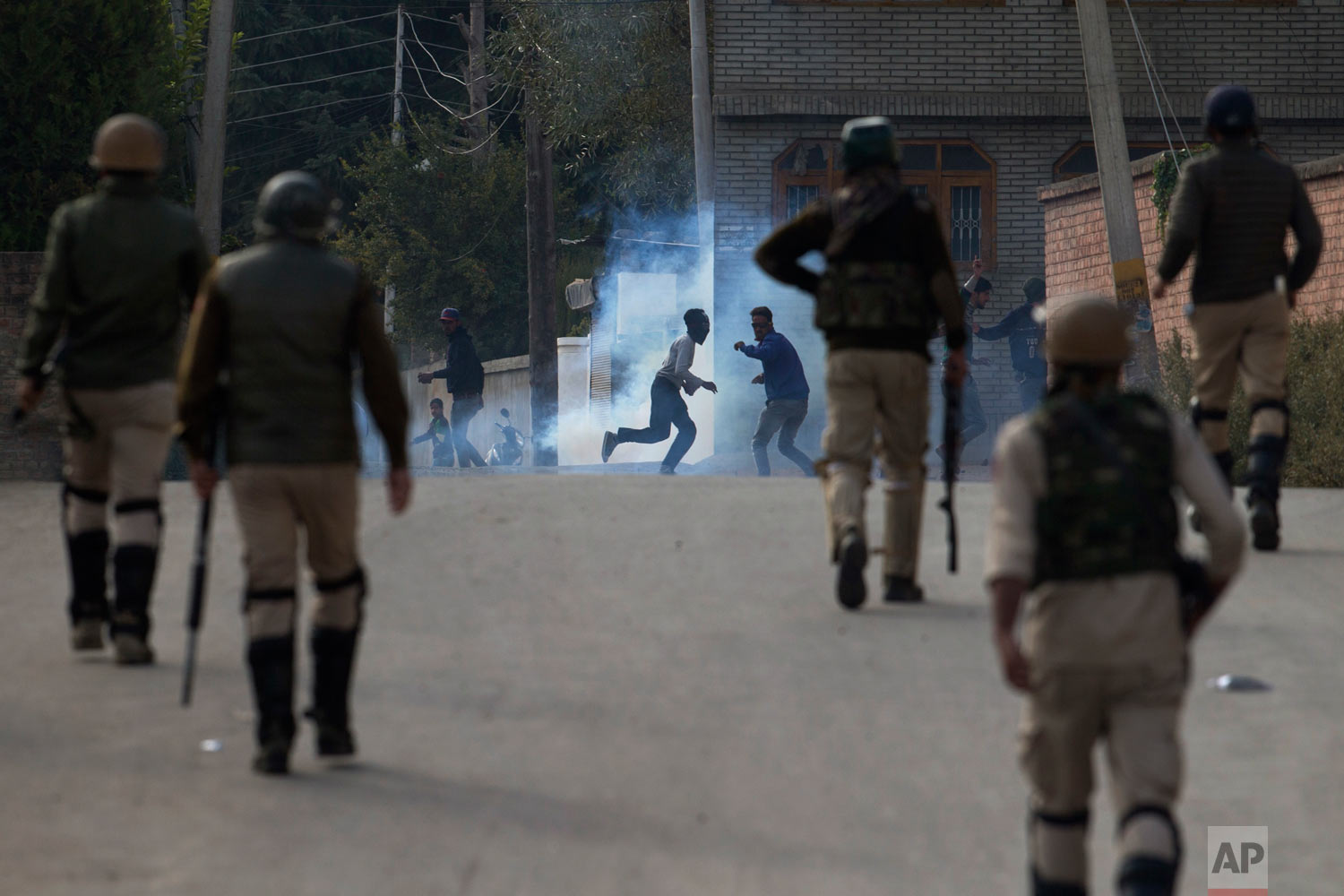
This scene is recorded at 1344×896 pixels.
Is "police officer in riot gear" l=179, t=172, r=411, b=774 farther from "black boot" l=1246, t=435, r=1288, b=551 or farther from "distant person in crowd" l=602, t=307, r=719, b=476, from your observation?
"distant person in crowd" l=602, t=307, r=719, b=476

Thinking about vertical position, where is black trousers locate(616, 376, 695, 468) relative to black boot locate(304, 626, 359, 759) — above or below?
above

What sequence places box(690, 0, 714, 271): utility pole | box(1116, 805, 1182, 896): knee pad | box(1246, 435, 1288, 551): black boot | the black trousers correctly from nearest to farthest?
1. box(1116, 805, 1182, 896): knee pad
2. box(1246, 435, 1288, 551): black boot
3. the black trousers
4. box(690, 0, 714, 271): utility pole

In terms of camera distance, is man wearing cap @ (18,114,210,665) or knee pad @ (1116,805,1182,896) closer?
knee pad @ (1116,805,1182,896)

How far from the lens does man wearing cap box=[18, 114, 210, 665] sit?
22.1ft

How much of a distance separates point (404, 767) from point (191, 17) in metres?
18.7

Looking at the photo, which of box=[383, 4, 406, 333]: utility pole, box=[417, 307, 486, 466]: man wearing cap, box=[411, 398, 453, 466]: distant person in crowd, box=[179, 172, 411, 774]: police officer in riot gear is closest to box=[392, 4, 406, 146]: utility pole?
box=[383, 4, 406, 333]: utility pole

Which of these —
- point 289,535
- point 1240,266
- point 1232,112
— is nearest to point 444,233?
point 1240,266

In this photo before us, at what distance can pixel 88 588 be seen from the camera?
710 cm

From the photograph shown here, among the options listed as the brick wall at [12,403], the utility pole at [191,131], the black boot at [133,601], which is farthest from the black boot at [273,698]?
the utility pole at [191,131]

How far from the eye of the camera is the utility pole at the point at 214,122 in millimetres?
21125

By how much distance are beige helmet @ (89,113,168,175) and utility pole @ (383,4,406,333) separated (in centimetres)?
3899

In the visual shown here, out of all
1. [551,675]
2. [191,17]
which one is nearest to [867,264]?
[551,675]

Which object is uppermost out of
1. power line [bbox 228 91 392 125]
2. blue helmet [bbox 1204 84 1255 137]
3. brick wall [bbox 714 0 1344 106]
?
power line [bbox 228 91 392 125]

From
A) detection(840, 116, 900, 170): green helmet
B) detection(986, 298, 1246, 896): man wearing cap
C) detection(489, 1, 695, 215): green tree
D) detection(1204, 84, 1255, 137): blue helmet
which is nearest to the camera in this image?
detection(986, 298, 1246, 896): man wearing cap
